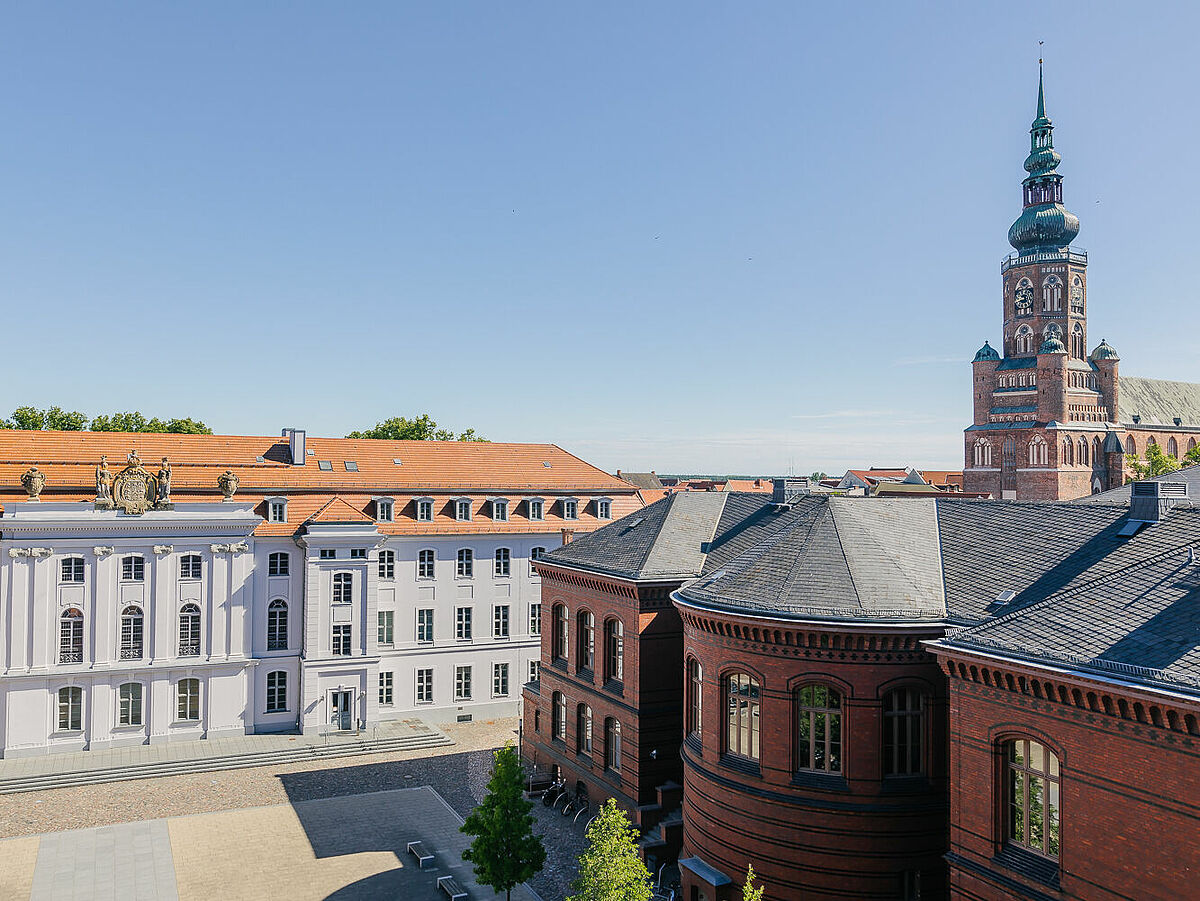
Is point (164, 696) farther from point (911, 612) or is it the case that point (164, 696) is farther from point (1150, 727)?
point (1150, 727)

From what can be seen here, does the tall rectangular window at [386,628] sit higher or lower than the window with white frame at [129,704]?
higher

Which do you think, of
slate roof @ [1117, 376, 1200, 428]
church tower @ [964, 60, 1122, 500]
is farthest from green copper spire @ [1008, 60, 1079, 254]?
slate roof @ [1117, 376, 1200, 428]

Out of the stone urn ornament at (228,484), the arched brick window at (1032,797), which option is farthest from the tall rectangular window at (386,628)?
the arched brick window at (1032,797)

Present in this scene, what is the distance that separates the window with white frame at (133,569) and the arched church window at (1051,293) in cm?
10038

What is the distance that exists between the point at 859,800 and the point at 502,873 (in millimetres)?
10349

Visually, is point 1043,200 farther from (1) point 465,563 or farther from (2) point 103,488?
(2) point 103,488

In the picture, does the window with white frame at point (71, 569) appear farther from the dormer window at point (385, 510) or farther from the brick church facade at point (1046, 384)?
the brick church facade at point (1046, 384)

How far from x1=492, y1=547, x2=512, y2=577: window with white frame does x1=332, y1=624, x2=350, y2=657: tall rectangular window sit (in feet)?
29.1

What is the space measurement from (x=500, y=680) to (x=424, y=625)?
5495mm

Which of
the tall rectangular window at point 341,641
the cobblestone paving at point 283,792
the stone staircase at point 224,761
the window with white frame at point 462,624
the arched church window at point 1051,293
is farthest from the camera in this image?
the arched church window at point 1051,293

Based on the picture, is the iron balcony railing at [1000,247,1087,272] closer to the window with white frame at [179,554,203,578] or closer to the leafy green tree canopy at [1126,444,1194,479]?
the leafy green tree canopy at [1126,444,1194,479]

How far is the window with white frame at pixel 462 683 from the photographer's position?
47.0 meters

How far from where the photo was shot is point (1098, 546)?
2152 cm

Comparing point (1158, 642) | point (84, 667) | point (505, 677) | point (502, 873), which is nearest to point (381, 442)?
point (505, 677)
